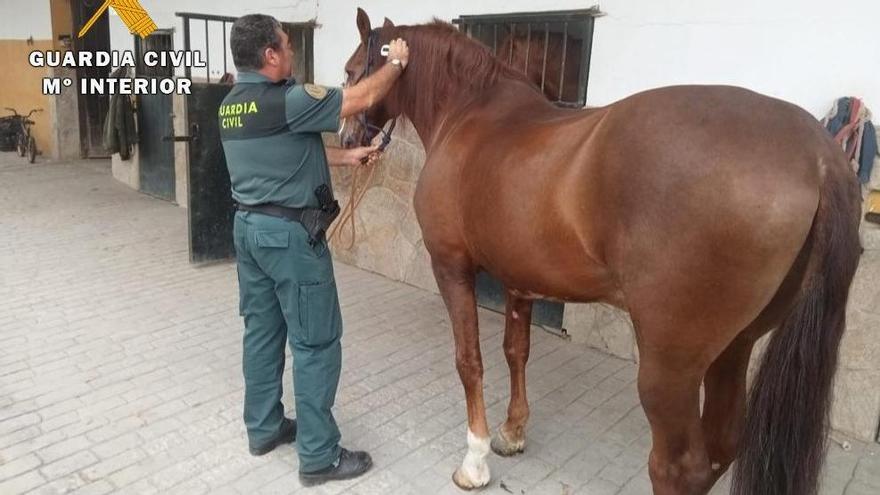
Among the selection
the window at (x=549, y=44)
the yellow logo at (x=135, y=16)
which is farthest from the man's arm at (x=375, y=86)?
the yellow logo at (x=135, y=16)

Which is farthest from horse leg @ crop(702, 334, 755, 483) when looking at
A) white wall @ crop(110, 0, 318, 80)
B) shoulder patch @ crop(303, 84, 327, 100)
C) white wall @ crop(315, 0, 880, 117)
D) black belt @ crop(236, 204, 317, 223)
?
white wall @ crop(110, 0, 318, 80)

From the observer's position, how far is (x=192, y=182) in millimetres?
5270

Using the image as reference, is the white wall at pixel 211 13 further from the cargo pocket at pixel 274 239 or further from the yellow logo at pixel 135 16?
the cargo pocket at pixel 274 239

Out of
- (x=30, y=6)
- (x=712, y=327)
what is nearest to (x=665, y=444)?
(x=712, y=327)

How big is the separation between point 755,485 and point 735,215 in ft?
2.63

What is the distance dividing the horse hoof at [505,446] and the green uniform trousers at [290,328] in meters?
0.72

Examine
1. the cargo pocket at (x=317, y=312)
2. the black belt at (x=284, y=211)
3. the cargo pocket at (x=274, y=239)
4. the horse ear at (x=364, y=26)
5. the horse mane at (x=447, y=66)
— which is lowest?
the cargo pocket at (x=317, y=312)

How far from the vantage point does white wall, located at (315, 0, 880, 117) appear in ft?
9.29

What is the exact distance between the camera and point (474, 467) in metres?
2.63

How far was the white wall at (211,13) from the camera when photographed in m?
5.77

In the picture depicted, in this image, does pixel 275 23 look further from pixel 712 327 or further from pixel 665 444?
pixel 665 444

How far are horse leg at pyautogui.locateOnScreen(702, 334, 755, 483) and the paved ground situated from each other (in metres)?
0.47

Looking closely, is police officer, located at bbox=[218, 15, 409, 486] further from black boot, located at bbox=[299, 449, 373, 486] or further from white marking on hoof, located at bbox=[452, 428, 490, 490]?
white marking on hoof, located at bbox=[452, 428, 490, 490]

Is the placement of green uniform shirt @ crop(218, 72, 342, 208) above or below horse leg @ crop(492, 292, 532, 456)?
above
